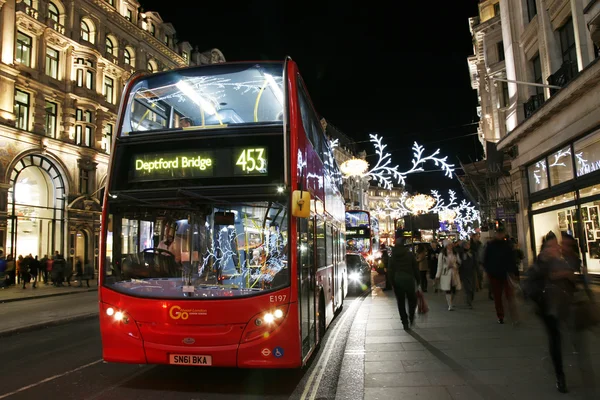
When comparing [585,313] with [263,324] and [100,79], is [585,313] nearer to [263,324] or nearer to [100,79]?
[263,324]

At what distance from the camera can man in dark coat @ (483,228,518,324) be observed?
346 inches

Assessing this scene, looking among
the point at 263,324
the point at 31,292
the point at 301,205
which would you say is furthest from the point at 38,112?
the point at 263,324

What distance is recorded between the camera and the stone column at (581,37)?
47.6 feet

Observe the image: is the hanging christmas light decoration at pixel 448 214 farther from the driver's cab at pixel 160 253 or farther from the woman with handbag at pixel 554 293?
the driver's cab at pixel 160 253

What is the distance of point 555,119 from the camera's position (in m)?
16.3

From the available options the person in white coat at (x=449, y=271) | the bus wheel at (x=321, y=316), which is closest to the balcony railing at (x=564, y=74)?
the person in white coat at (x=449, y=271)

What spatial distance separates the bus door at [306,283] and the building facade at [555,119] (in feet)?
35.5

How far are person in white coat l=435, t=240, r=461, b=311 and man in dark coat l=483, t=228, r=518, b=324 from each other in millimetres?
1819

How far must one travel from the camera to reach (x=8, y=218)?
23.9m

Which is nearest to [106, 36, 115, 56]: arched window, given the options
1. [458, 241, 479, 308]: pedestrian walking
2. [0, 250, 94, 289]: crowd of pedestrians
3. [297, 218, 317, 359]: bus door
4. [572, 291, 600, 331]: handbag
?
[0, 250, 94, 289]: crowd of pedestrians

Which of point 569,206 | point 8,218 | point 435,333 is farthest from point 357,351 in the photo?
point 8,218

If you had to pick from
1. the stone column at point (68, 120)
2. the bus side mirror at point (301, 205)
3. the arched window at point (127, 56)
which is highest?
the arched window at point (127, 56)

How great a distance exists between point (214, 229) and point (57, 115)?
27.4 m

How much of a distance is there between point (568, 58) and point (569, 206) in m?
5.38
